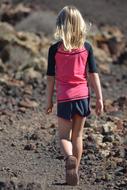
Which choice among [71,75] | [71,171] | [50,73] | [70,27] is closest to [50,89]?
[50,73]

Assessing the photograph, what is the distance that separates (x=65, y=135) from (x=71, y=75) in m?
0.54

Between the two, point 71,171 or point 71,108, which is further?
point 71,108

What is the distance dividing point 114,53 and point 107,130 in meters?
9.55

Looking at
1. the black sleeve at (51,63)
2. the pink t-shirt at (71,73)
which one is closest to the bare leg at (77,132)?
the pink t-shirt at (71,73)

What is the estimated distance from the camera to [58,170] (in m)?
7.91

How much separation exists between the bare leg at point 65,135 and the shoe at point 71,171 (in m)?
0.15

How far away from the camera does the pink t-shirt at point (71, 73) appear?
721cm

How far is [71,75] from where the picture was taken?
23.7 feet

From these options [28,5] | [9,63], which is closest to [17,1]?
[28,5]

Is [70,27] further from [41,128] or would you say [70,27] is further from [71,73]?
[41,128]

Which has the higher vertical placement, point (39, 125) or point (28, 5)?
point (28, 5)

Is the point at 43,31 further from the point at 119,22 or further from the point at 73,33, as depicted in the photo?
the point at 73,33

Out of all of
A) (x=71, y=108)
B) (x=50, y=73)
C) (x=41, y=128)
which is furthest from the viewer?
(x=41, y=128)

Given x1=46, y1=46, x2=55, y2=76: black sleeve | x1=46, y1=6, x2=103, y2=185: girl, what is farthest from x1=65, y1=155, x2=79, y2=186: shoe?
x1=46, y1=46, x2=55, y2=76: black sleeve
